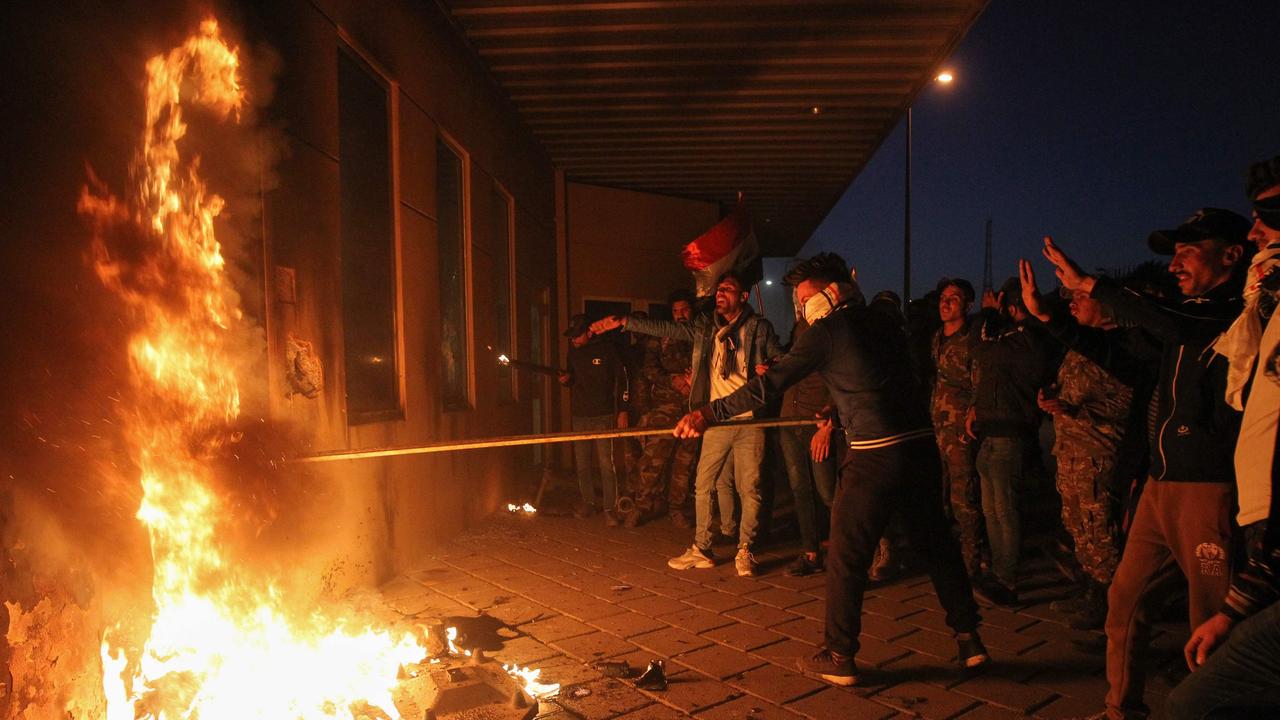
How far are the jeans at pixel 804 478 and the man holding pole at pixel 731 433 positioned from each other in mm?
380

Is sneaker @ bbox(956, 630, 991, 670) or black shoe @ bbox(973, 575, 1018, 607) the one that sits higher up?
sneaker @ bbox(956, 630, 991, 670)

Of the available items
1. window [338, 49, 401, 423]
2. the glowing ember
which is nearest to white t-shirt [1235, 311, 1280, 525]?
the glowing ember

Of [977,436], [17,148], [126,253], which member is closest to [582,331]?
[977,436]

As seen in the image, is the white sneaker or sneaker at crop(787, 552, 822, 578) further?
the white sneaker

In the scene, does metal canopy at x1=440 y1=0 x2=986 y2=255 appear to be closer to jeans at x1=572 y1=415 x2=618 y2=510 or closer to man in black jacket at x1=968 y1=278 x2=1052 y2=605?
man in black jacket at x1=968 y1=278 x2=1052 y2=605

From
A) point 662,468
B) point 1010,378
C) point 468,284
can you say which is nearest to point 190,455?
point 468,284

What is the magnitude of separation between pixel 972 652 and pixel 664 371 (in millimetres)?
4967

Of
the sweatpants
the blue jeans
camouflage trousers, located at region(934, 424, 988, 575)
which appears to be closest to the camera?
the blue jeans

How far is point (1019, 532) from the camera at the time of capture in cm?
573

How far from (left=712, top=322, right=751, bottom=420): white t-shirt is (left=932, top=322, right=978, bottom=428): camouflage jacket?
1.51m

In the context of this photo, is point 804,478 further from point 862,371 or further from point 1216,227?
point 1216,227

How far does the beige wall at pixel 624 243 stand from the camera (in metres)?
13.5

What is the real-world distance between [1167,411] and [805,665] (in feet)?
6.95

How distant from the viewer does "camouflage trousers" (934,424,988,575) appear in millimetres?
5988
